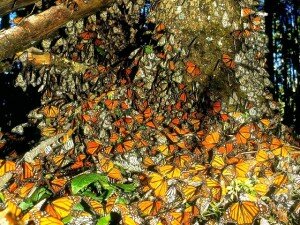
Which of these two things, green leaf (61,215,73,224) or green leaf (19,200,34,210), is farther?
green leaf (19,200,34,210)

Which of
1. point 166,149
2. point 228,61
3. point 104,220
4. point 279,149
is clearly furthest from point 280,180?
point 228,61

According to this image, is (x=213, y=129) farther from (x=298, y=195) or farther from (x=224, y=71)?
(x=298, y=195)

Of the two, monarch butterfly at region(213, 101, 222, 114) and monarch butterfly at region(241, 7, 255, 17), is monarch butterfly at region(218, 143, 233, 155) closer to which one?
monarch butterfly at region(213, 101, 222, 114)

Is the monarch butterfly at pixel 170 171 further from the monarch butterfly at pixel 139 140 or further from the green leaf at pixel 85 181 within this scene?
the monarch butterfly at pixel 139 140

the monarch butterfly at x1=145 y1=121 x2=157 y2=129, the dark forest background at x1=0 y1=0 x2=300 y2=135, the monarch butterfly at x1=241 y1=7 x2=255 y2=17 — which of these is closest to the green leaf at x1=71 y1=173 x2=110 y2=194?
the monarch butterfly at x1=145 y1=121 x2=157 y2=129

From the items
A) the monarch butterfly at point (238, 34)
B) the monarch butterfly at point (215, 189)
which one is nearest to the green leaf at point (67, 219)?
the monarch butterfly at point (215, 189)

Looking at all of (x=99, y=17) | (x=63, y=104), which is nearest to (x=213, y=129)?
(x=63, y=104)

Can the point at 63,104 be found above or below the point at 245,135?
above
